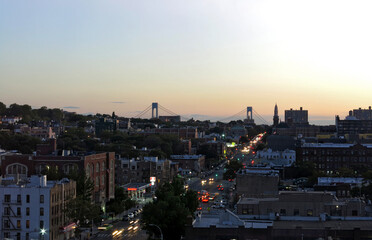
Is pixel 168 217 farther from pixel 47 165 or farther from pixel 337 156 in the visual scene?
pixel 337 156

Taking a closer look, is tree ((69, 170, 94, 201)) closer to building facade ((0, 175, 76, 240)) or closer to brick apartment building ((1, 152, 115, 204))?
brick apartment building ((1, 152, 115, 204))

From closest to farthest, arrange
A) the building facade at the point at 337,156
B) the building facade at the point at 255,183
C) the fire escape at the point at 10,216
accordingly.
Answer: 1. the fire escape at the point at 10,216
2. the building facade at the point at 255,183
3. the building facade at the point at 337,156

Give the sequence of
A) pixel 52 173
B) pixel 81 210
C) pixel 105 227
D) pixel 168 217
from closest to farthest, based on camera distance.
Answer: pixel 168 217, pixel 81 210, pixel 105 227, pixel 52 173


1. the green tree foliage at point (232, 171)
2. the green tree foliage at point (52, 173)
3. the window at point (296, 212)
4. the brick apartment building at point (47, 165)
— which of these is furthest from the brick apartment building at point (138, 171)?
the window at point (296, 212)

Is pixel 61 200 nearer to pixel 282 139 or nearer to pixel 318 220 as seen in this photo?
pixel 318 220

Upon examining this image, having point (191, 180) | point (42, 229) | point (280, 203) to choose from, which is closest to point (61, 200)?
point (42, 229)

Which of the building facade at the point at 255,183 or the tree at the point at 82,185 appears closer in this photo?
the tree at the point at 82,185

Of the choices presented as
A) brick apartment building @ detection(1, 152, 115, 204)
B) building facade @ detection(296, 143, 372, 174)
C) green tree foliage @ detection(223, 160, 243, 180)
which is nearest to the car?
brick apartment building @ detection(1, 152, 115, 204)

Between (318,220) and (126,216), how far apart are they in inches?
1526

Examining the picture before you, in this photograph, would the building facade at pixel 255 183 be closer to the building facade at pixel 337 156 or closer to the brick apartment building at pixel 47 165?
the brick apartment building at pixel 47 165

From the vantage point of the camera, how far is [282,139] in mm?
186875

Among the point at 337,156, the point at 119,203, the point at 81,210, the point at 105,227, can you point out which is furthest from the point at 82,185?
the point at 337,156

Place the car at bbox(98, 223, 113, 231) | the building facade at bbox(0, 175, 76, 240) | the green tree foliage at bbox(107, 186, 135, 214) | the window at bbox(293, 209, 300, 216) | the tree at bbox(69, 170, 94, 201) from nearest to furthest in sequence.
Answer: the window at bbox(293, 209, 300, 216), the building facade at bbox(0, 175, 76, 240), the car at bbox(98, 223, 113, 231), the tree at bbox(69, 170, 94, 201), the green tree foliage at bbox(107, 186, 135, 214)

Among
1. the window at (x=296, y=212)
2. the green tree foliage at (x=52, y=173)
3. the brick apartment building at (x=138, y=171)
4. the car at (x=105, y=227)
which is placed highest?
the green tree foliage at (x=52, y=173)
